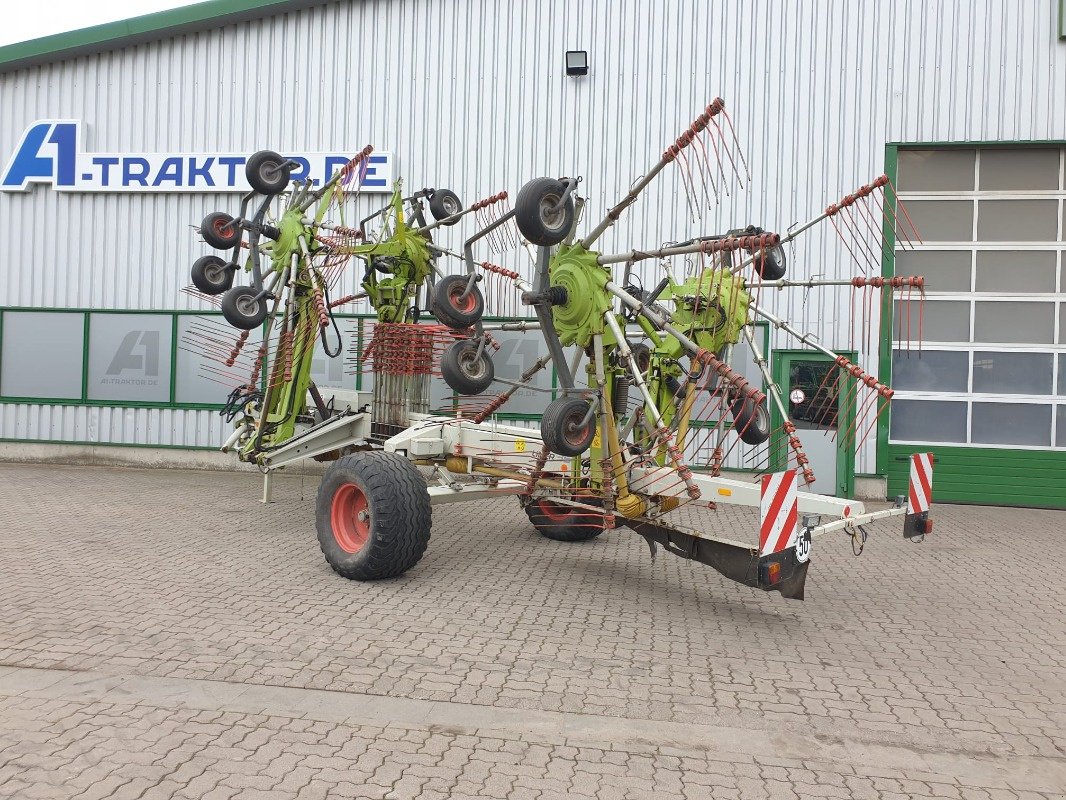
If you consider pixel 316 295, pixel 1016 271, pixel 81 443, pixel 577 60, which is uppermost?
pixel 577 60

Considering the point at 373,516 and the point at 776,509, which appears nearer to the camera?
the point at 776,509

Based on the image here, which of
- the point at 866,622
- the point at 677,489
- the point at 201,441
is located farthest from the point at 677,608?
the point at 201,441

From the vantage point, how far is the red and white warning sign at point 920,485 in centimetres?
622

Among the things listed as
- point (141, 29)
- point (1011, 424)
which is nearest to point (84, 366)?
point (141, 29)

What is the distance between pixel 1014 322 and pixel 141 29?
13.1m

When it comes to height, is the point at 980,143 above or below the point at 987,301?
above

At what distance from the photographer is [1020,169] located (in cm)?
1246

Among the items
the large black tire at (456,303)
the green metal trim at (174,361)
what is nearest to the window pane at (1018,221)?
the large black tire at (456,303)

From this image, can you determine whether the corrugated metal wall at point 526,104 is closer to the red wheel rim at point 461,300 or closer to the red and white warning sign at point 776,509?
the red wheel rim at point 461,300

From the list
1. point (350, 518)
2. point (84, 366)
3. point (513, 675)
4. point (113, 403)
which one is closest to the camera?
point (513, 675)

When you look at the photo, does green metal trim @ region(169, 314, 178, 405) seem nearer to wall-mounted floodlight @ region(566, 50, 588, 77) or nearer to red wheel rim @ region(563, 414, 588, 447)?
wall-mounted floodlight @ region(566, 50, 588, 77)

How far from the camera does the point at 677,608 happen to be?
20.9 feet

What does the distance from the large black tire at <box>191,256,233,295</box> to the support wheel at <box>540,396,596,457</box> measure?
4719 mm

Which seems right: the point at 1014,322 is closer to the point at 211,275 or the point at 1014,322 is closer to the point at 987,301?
the point at 987,301
